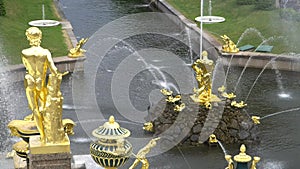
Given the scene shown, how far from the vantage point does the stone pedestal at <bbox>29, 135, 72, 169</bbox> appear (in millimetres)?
12922

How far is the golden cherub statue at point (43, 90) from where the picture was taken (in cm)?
1285

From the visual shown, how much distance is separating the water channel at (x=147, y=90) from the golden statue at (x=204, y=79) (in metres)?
1.19

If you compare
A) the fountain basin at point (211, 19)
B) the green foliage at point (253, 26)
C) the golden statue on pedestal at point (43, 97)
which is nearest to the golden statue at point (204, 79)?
the golden statue on pedestal at point (43, 97)

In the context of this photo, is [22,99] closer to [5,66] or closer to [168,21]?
[5,66]

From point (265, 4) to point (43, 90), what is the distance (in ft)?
68.6

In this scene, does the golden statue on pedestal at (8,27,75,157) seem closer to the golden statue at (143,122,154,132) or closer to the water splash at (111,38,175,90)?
the golden statue at (143,122,154,132)

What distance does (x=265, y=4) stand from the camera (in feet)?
108

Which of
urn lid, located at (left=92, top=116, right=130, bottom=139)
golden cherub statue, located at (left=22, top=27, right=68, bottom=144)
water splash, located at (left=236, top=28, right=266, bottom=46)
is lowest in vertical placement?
water splash, located at (left=236, top=28, right=266, bottom=46)

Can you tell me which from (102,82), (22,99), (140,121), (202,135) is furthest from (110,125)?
(102,82)

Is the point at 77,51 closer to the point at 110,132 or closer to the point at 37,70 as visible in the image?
the point at 37,70

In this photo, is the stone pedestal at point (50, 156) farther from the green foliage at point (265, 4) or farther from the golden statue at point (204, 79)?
the green foliage at point (265, 4)

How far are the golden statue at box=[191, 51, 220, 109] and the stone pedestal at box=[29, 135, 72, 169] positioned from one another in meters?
6.60

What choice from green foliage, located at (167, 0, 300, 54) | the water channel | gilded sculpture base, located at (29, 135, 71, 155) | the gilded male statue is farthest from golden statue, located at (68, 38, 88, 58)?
gilded sculpture base, located at (29, 135, 71, 155)

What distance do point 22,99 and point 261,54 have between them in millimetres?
8241
